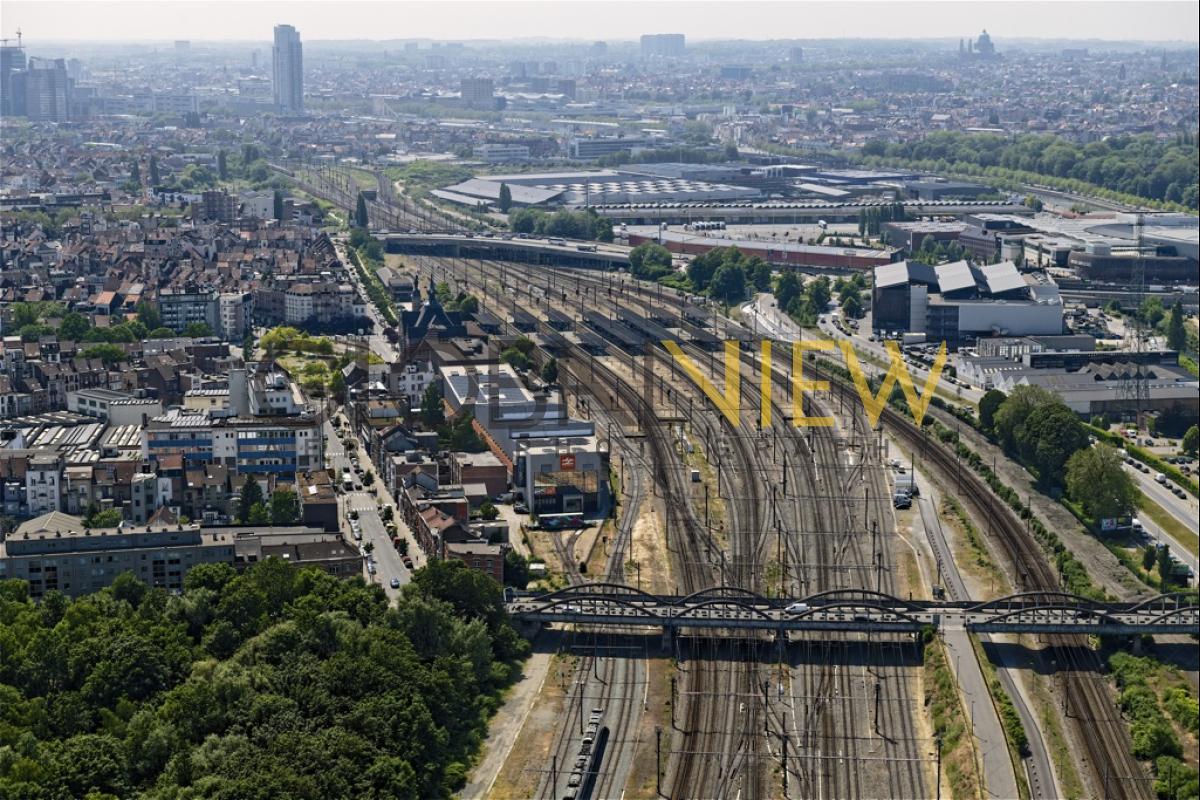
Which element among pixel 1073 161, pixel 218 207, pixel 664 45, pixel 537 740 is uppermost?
pixel 664 45

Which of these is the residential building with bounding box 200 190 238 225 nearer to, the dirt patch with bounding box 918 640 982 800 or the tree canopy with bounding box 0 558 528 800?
the tree canopy with bounding box 0 558 528 800

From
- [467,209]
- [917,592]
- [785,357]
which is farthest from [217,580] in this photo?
[467,209]

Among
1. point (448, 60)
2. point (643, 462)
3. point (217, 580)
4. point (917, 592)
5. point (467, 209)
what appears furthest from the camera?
point (448, 60)

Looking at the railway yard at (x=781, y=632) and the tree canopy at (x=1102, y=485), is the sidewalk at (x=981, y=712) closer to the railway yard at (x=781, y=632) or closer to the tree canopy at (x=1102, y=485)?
the railway yard at (x=781, y=632)

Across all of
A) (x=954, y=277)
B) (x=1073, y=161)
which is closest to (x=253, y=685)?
(x=954, y=277)

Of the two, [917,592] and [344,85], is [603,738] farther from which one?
[344,85]

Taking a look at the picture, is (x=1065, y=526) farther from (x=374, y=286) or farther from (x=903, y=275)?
(x=374, y=286)

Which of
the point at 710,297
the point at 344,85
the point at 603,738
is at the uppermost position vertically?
the point at 344,85
